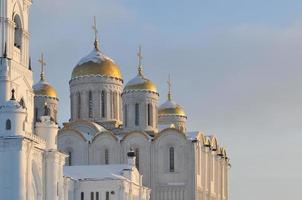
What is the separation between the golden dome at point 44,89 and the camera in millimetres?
54250

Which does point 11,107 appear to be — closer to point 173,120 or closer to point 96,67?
point 96,67

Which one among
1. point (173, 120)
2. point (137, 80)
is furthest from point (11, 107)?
point (173, 120)

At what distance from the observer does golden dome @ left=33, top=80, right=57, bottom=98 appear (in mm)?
54250

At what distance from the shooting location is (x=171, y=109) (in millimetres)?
59781

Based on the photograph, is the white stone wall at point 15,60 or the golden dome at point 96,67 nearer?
the white stone wall at point 15,60

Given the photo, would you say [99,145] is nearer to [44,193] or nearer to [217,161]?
[217,161]

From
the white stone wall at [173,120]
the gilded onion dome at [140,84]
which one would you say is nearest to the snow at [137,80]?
the gilded onion dome at [140,84]

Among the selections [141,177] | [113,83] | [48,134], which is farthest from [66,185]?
[113,83]

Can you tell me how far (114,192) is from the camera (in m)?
44.0

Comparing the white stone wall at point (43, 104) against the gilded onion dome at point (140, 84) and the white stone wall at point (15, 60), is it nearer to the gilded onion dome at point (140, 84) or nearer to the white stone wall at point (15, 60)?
the gilded onion dome at point (140, 84)

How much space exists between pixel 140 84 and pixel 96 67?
2722 mm

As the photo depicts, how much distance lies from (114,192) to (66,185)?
479 centimetres

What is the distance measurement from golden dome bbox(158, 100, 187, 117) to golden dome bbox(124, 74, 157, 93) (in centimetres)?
710

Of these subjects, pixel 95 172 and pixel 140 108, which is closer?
pixel 95 172
